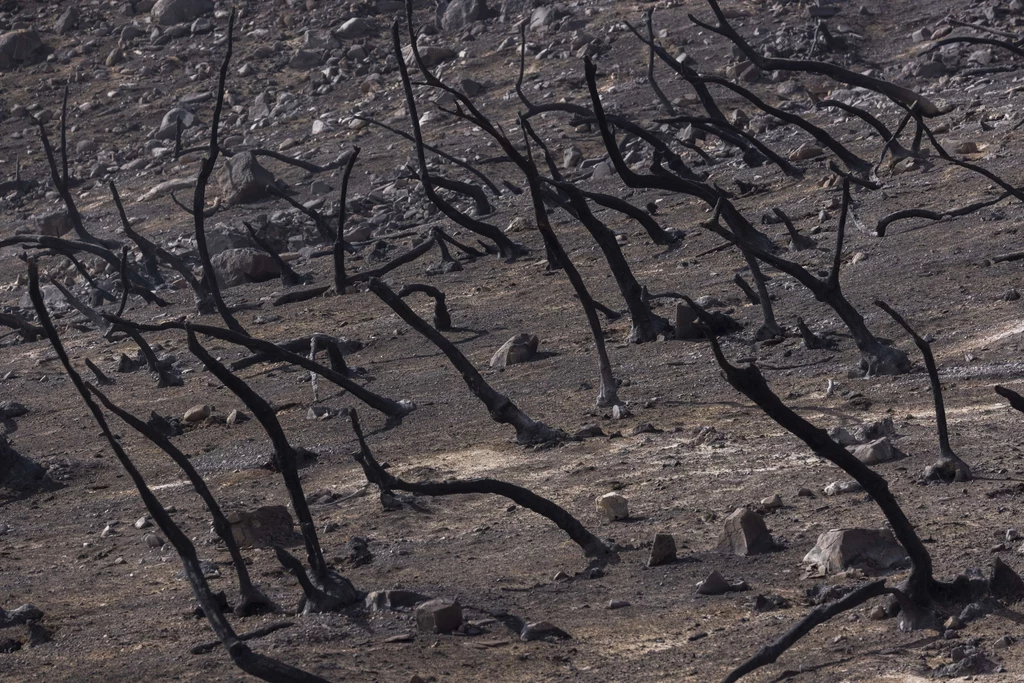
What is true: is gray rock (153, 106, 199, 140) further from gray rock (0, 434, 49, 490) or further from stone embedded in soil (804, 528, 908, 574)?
stone embedded in soil (804, 528, 908, 574)

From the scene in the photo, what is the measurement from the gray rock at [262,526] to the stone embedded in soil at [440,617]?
1361mm

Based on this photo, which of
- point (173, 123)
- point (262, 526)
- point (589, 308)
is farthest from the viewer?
point (173, 123)

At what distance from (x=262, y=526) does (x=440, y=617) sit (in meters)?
1.58

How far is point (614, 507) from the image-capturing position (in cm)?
491

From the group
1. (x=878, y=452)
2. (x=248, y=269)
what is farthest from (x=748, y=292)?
(x=248, y=269)

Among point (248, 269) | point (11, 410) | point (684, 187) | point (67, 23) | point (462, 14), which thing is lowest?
point (11, 410)

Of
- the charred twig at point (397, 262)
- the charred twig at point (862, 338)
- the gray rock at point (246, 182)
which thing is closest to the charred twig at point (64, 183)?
the gray rock at point (246, 182)

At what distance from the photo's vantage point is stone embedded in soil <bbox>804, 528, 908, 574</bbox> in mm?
3832

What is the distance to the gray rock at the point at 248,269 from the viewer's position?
1336cm

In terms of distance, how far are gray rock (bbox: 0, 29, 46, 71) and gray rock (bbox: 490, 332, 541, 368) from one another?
2211 cm

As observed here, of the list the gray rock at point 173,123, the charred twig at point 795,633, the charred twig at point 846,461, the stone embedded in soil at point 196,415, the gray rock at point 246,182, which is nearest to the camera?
the charred twig at point 795,633

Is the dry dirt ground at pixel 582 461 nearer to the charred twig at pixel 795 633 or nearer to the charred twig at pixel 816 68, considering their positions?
the charred twig at pixel 795 633

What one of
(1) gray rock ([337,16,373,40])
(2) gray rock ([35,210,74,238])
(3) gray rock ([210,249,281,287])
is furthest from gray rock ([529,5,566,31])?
(3) gray rock ([210,249,281,287])

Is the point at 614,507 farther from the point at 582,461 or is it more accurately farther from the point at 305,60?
the point at 305,60
